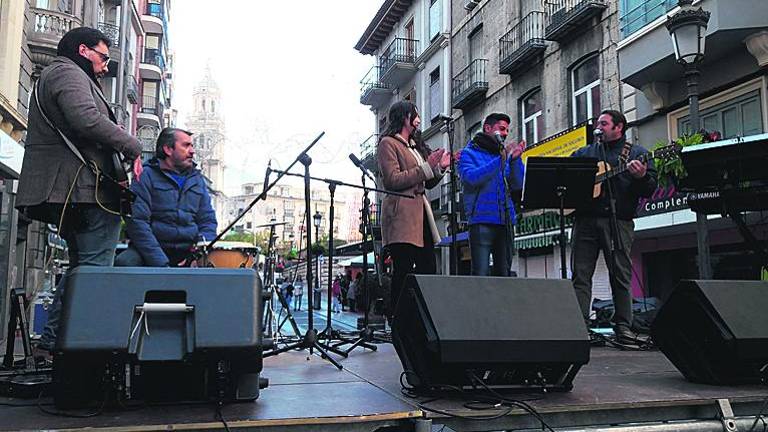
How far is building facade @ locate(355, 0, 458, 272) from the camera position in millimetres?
22250

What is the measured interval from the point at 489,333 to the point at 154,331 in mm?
1340

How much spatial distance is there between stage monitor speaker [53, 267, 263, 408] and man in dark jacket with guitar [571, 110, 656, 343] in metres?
3.27

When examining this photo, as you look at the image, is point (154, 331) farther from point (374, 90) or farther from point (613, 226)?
point (374, 90)

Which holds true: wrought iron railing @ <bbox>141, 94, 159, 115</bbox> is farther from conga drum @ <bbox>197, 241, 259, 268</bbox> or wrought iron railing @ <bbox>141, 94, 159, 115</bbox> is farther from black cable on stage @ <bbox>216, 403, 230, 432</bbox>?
black cable on stage @ <bbox>216, 403, 230, 432</bbox>

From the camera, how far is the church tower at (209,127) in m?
86.7

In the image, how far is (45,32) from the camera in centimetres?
1316

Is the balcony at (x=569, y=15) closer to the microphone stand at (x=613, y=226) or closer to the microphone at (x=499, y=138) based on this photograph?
the microphone stand at (x=613, y=226)

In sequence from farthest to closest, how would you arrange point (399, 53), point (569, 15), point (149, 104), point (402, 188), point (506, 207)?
point (149, 104) → point (399, 53) → point (569, 15) → point (506, 207) → point (402, 188)

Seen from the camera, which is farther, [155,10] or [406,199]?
[155,10]

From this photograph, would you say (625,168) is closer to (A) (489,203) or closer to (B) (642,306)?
(A) (489,203)

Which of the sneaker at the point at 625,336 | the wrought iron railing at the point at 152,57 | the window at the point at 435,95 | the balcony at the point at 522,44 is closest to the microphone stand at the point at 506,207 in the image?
the sneaker at the point at 625,336

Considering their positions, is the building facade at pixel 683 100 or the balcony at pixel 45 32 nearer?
the building facade at pixel 683 100

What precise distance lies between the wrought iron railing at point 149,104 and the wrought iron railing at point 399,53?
15159 millimetres

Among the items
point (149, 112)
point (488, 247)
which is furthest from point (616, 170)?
point (149, 112)
